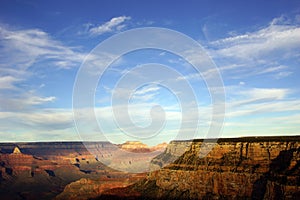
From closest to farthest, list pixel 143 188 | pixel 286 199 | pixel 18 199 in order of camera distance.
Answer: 1. pixel 286 199
2. pixel 143 188
3. pixel 18 199

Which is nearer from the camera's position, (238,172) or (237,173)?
(237,173)

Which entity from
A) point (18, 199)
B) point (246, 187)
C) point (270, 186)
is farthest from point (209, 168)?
point (18, 199)

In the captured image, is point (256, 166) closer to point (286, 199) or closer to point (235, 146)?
point (235, 146)

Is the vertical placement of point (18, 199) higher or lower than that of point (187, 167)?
lower

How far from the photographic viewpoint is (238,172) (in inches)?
3767

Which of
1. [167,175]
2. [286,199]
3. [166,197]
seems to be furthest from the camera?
[167,175]

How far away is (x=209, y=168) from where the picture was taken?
4200 inches

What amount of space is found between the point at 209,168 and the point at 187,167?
12.7m

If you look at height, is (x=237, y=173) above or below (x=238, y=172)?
below

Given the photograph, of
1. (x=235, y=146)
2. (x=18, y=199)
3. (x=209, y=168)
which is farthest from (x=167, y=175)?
(x=18, y=199)

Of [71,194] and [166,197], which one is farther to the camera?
[71,194]


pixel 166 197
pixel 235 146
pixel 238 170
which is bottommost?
pixel 166 197

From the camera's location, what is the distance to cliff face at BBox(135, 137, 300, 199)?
82.4 m

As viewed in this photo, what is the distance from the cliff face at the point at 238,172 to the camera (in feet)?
270
